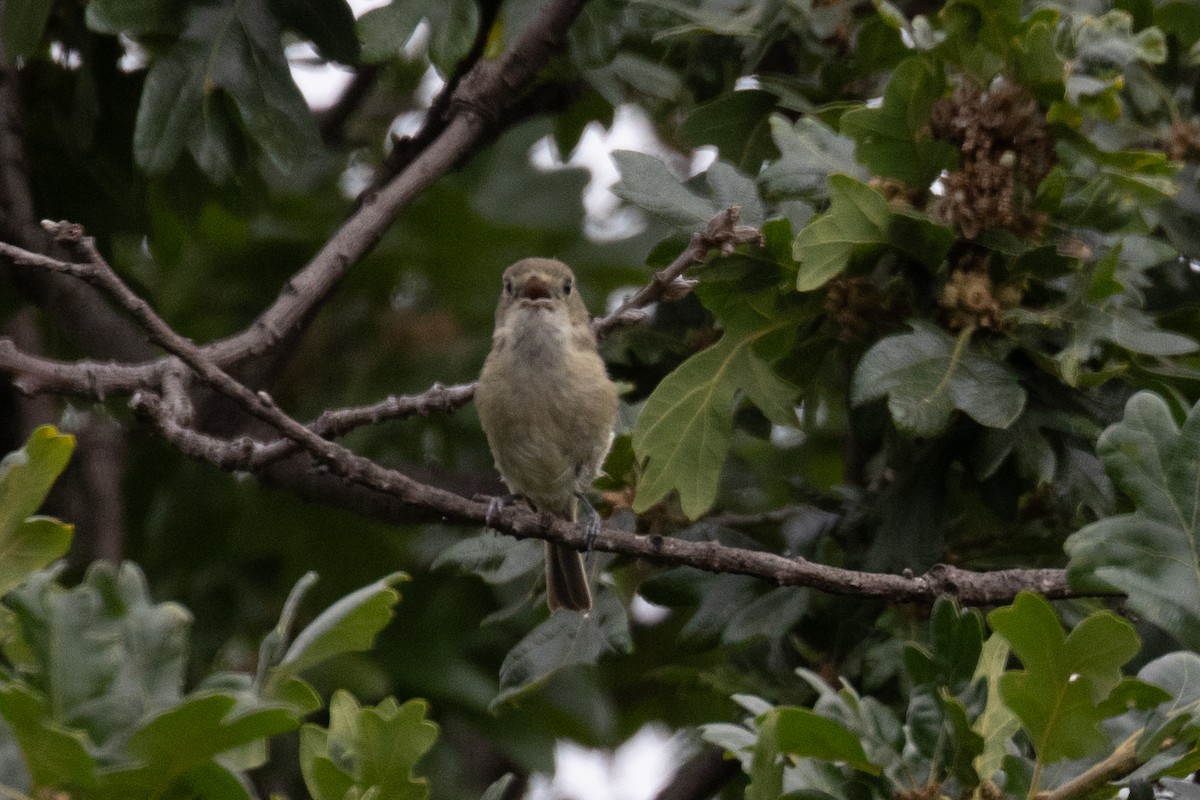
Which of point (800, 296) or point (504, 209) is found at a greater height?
point (800, 296)

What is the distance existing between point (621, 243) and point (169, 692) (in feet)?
12.9

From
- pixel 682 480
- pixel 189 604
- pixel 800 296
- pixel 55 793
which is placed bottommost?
pixel 189 604

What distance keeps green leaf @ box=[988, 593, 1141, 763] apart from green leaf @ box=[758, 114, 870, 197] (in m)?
1.59

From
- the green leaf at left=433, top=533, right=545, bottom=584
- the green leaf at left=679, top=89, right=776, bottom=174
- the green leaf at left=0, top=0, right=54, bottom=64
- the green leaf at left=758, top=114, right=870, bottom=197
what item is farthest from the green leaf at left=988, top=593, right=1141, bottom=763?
the green leaf at left=0, top=0, right=54, bottom=64

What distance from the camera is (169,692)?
2.24 meters

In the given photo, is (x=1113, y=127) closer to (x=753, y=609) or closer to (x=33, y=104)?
(x=753, y=609)

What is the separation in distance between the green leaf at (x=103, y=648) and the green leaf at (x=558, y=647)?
1.68 m

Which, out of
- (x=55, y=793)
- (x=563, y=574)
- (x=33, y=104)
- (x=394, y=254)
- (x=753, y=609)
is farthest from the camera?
(x=394, y=254)

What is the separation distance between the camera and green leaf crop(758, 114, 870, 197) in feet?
12.1

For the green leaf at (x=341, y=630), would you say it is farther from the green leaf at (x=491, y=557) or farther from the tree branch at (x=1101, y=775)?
the green leaf at (x=491, y=557)

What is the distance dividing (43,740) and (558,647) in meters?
1.92

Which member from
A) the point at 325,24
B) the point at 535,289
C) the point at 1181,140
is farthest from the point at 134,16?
the point at 1181,140

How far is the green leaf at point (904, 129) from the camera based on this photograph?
3486mm

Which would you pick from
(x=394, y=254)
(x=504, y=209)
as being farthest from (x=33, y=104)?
(x=504, y=209)
